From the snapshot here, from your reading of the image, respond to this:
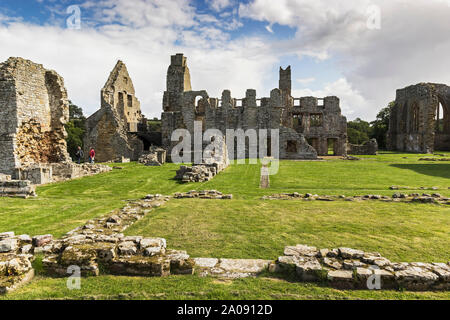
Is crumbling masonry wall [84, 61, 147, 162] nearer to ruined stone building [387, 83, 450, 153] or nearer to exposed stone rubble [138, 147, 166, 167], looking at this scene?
exposed stone rubble [138, 147, 166, 167]

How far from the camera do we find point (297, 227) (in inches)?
243

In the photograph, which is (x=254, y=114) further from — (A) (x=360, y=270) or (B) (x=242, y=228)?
(A) (x=360, y=270)

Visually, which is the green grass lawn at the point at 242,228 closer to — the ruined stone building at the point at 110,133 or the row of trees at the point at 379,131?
the ruined stone building at the point at 110,133

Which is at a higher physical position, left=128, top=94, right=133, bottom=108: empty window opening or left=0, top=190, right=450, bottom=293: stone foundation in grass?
left=128, top=94, right=133, bottom=108: empty window opening

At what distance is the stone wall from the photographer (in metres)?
32.6

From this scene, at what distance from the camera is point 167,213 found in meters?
7.41

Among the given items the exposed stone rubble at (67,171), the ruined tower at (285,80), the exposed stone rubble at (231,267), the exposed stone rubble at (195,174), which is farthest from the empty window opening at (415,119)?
the exposed stone rubble at (231,267)

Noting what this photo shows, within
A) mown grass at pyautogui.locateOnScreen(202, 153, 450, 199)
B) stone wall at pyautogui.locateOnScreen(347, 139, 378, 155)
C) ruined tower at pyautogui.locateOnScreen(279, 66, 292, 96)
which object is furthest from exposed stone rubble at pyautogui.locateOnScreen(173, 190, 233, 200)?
ruined tower at pyautogui.locateOnScreen(279, 66, 292, 96)

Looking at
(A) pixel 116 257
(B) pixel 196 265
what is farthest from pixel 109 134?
(B) pixel 196 265

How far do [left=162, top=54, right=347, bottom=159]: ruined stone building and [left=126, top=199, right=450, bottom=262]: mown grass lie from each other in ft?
62.4

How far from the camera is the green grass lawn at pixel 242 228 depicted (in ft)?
11.8

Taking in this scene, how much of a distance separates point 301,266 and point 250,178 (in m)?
9.78
